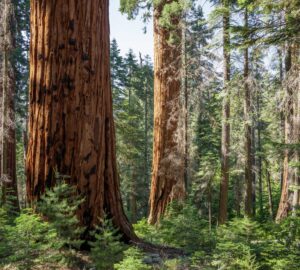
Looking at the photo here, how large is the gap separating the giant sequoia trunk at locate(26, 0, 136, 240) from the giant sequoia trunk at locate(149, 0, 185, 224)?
429 cm

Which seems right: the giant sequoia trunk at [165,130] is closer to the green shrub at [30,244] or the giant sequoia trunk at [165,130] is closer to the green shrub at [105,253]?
the green shrub at [105,253]

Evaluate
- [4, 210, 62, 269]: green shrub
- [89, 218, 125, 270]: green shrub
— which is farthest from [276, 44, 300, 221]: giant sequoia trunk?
[4, 210, 62, 269]: green shrub

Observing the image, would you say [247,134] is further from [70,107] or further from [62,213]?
[62,213]

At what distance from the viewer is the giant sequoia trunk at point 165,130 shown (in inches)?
345

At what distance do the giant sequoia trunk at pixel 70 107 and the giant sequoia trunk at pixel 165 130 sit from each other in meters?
4.29

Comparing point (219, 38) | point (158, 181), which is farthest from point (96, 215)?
point (219, 38)

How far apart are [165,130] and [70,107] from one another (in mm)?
5015

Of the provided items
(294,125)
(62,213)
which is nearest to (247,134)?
(294,125)

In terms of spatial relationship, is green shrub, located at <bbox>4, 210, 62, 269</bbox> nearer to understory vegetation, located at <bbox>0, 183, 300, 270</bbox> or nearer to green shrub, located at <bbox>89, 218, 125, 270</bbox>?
understory vegetation, located at <bbox>0, 183, 300, 270</bbox>

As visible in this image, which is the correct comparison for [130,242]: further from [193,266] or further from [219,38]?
[219,38]

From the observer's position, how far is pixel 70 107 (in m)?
4.29

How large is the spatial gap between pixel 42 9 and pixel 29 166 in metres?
2.04

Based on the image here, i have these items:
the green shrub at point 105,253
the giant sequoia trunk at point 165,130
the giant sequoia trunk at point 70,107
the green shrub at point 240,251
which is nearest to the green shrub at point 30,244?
the green shrub at point 105,253

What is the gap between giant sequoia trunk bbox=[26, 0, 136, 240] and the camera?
13.9 ft
